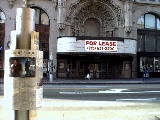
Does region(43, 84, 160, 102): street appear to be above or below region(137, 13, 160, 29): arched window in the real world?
below

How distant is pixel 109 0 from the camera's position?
125 feet

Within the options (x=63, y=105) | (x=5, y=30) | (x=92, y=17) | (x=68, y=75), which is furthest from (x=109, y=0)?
(x=63, y=105)

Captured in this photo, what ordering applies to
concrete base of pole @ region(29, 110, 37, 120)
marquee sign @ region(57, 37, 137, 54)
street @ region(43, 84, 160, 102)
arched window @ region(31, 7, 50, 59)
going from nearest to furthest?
1. concrete base of pole @ region(29, 110, 37, 120)
2. street @ region(43, 84, 160, 102)
3. marquee sign @ region(57, 37, 137, 54)
4. arched window @ region(31, 7, 50, 59)

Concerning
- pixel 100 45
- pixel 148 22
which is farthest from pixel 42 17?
pixel 148 22

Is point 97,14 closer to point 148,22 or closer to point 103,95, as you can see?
point 148,22

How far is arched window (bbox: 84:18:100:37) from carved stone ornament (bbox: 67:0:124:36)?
63 cm

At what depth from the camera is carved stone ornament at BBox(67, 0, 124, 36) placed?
125ft

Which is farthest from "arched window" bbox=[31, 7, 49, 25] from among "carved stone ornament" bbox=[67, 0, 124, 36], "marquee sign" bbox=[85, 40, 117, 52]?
"marquee sign" bbox=[85, 40, 117, 52]

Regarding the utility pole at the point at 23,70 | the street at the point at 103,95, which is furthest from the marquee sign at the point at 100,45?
the utility pole at the point at 23,70

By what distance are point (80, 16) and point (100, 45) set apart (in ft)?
20.7

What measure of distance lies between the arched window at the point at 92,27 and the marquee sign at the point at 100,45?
5429 millimetres

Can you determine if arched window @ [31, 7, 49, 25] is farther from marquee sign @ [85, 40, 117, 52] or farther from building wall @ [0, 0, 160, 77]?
A: marquee sign @ [85, 40, 117, 52]

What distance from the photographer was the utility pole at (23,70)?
5473mm

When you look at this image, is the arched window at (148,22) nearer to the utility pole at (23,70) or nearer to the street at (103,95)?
the street at (103,95)
